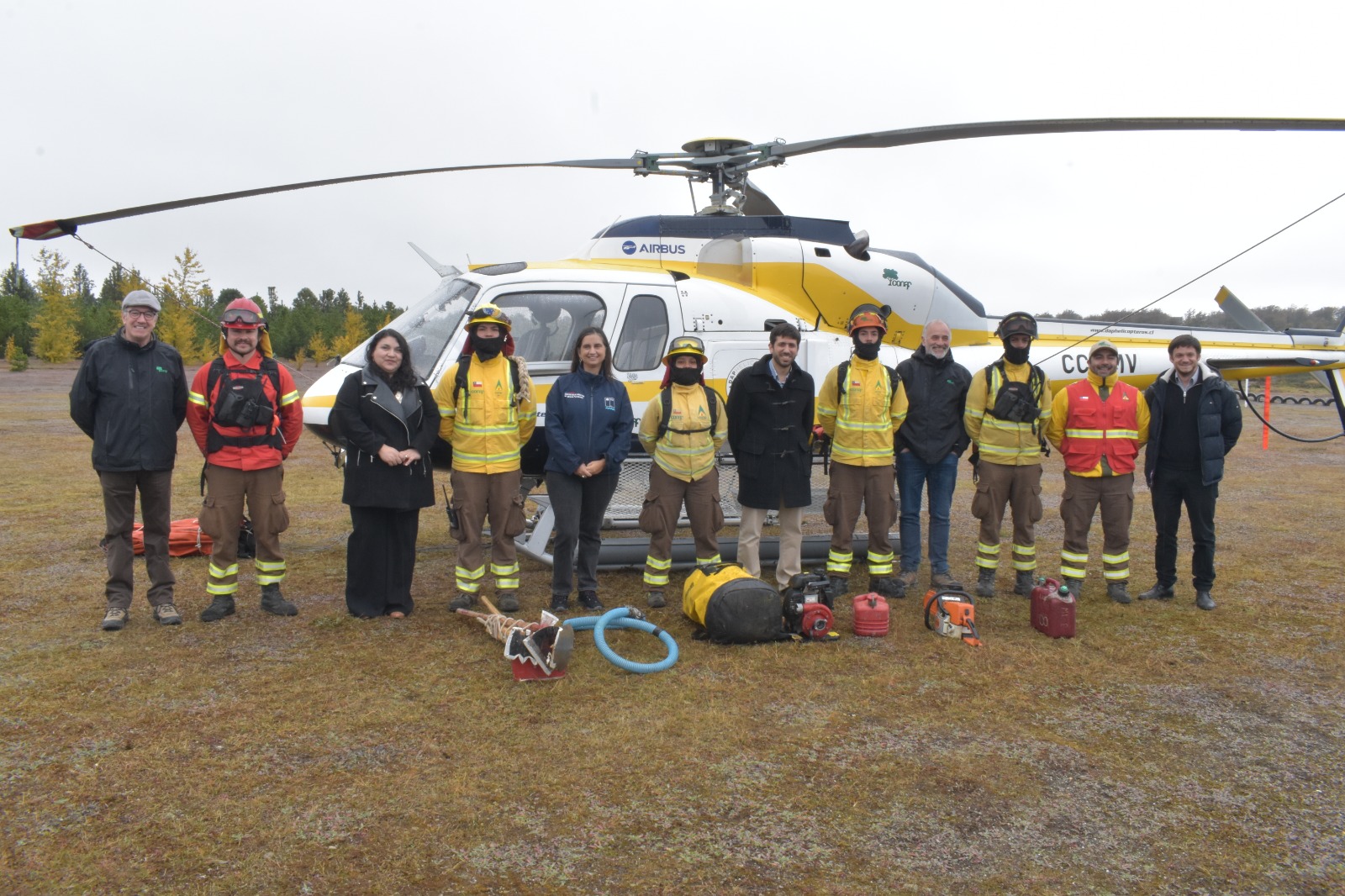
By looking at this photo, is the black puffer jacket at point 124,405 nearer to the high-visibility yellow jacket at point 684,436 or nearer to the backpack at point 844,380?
the high-visibility yellow jacket at point 684,436

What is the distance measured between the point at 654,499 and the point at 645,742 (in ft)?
7.25

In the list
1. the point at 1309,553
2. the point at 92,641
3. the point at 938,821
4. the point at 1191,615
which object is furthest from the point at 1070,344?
the point at 92,641

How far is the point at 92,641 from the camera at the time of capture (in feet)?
16.5

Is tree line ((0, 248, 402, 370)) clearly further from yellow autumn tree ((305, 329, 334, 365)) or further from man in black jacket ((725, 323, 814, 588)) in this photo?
man in black jacket ((725, 323, 814, 588))

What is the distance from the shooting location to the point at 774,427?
19.4ft

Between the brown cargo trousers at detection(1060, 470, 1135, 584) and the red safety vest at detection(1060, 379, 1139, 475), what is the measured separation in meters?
0.10

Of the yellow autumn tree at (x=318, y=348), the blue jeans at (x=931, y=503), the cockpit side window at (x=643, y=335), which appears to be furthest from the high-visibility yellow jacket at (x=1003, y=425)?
the yellow autumn tree at (x=318, y=348)

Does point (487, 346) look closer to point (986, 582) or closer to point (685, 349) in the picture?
point (685, 349)

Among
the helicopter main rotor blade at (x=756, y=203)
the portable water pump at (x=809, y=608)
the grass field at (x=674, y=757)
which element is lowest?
the grass field at (x=674, y=757)

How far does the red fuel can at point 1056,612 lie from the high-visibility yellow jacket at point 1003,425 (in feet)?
3.65

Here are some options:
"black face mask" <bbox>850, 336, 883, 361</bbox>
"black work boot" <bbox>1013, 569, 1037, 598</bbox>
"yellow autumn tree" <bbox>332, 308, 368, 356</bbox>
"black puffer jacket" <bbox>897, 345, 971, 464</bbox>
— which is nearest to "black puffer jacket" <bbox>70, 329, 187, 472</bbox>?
"black face mask" <bbox>850, 336, 883, 361</bbox>

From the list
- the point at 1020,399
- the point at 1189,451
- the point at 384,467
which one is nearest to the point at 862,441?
the point at 1020,399

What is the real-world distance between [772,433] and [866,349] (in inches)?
36.3

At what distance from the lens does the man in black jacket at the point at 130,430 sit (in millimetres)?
5168
